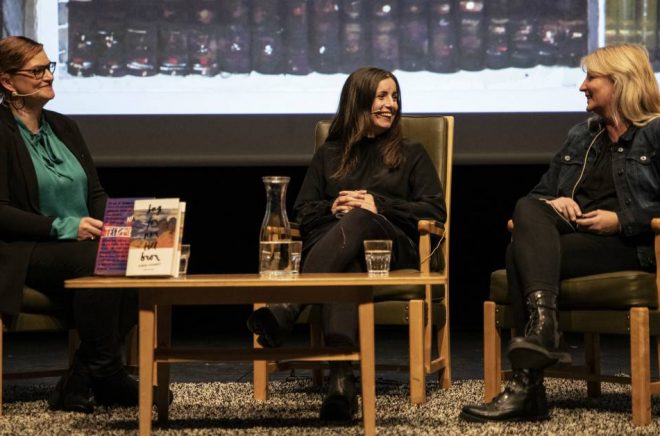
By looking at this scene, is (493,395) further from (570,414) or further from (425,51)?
(425,51)

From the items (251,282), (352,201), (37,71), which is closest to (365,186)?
(352,201)

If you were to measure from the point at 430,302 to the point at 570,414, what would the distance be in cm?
65

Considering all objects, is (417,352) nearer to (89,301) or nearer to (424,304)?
(424,304)

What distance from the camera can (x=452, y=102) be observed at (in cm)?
493

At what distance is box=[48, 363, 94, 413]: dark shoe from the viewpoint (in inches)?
125

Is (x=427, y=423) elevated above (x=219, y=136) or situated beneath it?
situated beneath

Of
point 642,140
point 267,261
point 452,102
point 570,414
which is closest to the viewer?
point 267,261

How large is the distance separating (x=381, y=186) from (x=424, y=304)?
46 centimetres

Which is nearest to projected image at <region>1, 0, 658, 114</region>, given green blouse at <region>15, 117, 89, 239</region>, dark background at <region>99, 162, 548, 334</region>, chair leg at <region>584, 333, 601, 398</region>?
dark background at <region>99, 162, 548, 334</region>

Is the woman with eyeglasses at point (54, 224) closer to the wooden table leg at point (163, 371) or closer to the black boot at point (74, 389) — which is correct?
the black boot at point (74, 389)

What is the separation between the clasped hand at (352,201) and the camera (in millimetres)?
3557

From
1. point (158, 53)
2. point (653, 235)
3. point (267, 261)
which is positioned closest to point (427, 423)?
point (267, 261)

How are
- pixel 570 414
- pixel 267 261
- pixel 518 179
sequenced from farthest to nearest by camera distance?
1. pixel 518 179
2. pixel 570 414
3. pixel 267 261

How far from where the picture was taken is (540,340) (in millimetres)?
2908
